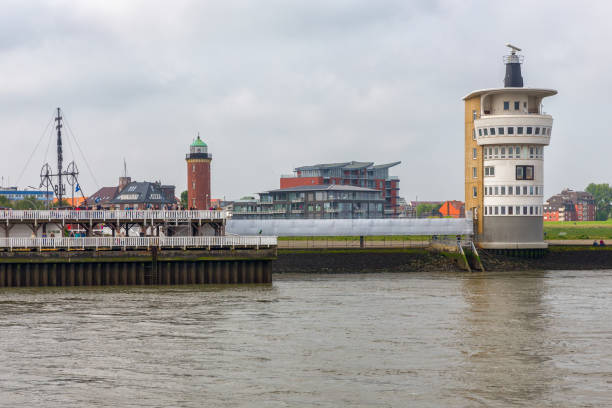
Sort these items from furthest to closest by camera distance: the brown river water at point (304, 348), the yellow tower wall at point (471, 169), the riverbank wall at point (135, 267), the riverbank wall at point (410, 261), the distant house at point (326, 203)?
the distant house at point (326, 203) → the yellow tower wall at point (471, 169) → the riverbank wall at point (410, 261) → the riverbank wall at point (135, 267) → the brown river water at point (304, 348)

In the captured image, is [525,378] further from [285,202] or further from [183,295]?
[285,202]

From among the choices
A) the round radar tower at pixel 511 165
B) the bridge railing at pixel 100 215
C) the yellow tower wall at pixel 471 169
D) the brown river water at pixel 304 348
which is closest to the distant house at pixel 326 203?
the yellow tower wall at pixel 471 169

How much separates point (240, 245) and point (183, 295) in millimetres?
10802

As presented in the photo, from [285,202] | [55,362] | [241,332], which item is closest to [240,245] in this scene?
[241,332]

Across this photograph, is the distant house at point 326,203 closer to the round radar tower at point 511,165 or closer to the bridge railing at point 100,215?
the round radar tower at point 511,165

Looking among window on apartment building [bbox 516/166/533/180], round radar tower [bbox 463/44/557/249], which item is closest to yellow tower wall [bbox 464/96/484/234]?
round radar tower [bbox 463/44/557/249]

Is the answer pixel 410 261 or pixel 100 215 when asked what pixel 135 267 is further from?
pixel 410 261

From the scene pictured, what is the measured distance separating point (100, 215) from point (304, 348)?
4167cm

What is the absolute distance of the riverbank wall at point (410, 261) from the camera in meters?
91.6

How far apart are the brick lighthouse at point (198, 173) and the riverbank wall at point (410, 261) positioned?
9157 centimetres

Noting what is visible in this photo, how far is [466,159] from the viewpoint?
10531 cm

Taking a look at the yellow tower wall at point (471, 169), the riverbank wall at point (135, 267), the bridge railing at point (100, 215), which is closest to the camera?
the riverbank wall at point (135, 267)

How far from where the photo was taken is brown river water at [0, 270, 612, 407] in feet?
107

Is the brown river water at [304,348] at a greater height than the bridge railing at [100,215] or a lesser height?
lesser
